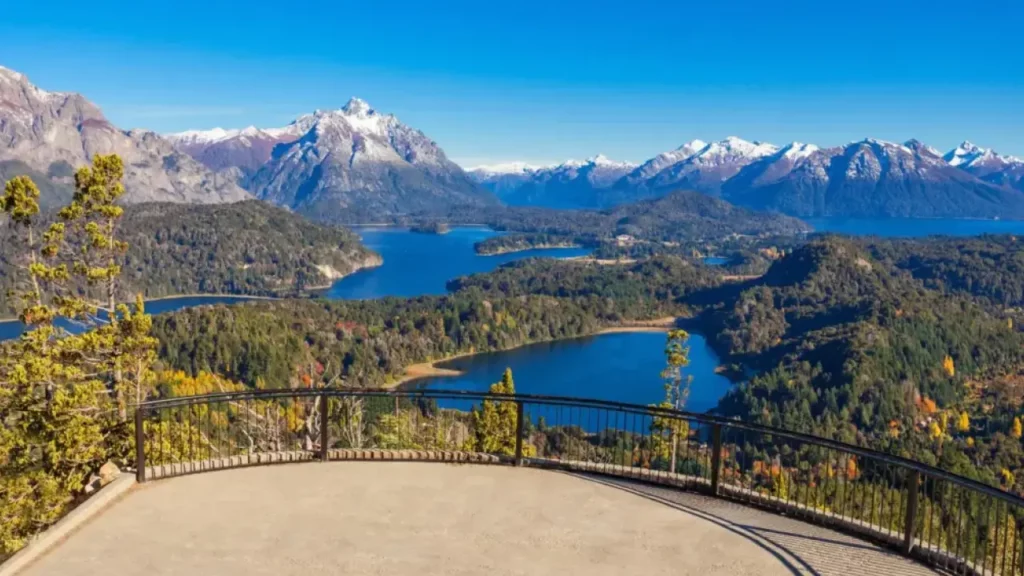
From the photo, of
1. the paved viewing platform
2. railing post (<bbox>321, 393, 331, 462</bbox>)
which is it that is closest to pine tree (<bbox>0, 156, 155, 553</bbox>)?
the paved viewing platform

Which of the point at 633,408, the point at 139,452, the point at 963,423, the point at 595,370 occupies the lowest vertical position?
the point at 963,423

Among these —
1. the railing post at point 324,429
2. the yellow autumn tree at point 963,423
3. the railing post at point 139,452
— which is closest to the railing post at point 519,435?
the railing post at point 324,429

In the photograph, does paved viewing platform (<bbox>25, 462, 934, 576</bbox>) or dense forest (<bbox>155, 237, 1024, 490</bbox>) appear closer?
Result: paved viewing platform (<bbox>25, 462, 934, 576</bbox>)

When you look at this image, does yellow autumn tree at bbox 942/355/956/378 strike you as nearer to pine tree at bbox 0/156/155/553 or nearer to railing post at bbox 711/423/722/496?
railing post at bbox 711/423/722/496

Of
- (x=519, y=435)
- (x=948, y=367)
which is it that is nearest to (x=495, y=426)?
(x=519, y=435)

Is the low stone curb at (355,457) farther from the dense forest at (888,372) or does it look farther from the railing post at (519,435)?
the dense forest at (888,372)

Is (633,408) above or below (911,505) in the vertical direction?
above

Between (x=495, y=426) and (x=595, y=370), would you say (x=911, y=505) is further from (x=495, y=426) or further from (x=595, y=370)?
(x=595, y=370)
